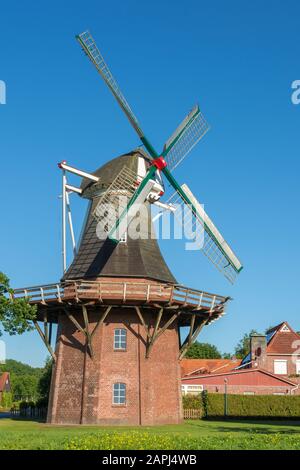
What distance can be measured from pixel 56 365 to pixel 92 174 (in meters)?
8.43

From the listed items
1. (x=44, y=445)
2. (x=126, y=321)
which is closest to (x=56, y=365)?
(x=126, y=321)

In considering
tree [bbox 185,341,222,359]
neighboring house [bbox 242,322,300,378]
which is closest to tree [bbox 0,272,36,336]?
neighboring house [bbox 242,322,300,378]

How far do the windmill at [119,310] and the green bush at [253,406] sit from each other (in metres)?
7.16

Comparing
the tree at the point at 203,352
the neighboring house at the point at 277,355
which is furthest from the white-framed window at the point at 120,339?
the tree at the point at 203,352

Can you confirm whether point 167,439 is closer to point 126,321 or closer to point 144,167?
point 126,321

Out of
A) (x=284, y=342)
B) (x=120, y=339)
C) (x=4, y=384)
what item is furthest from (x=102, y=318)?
(x=4, y=384)

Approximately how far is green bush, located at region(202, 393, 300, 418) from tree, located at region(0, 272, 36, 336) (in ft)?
46.5

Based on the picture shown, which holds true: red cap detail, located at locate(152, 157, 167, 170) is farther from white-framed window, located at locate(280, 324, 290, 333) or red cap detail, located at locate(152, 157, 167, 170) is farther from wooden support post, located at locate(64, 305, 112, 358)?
white-framed window, located at locate(280, 324, 290, 333)

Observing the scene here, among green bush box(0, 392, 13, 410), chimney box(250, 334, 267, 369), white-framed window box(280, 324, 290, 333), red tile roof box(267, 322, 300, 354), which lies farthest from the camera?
green bush box(0, 392, 13, 410)

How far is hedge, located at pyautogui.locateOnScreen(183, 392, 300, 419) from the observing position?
3181 cm

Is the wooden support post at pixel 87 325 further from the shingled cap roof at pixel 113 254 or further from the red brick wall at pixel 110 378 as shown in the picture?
the shingled cap roof at pixel 113 254

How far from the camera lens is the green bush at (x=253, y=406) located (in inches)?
1252

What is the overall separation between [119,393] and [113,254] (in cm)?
557

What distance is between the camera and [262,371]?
3694 cm
